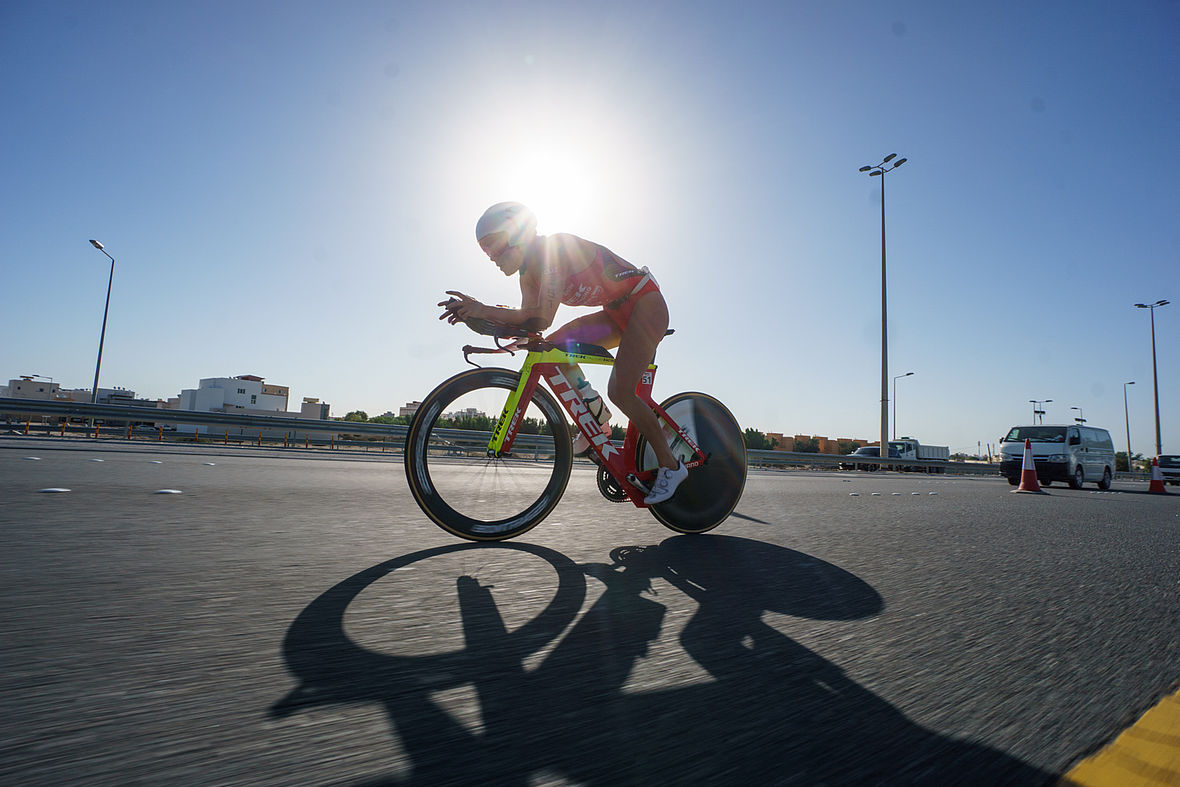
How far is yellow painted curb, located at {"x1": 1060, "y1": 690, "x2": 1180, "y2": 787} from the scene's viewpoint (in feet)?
3.54

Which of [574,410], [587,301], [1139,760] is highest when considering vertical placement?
[587,301]

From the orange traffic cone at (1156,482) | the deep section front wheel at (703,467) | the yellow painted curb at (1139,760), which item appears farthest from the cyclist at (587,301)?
the orange traffic cone at (1156,482)

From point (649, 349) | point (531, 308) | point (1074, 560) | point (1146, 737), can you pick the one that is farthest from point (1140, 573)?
point (531, 308)

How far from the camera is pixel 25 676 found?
1.23 metres

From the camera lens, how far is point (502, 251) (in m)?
3.35

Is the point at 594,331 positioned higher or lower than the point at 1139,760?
higher

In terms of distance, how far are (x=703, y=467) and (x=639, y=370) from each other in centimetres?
79

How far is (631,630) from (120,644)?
1.28 meters

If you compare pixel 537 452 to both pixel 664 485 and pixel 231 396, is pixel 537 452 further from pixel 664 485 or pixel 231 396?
pixel 231 396

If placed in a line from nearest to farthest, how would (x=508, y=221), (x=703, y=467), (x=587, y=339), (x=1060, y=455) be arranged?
(x=508, y=221)
(x=587, y=339)
(x=703, y=467)
(x=1060, y=455)

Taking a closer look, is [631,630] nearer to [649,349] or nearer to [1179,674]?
[1179,674]

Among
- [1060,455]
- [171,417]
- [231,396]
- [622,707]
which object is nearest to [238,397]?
[231,396]

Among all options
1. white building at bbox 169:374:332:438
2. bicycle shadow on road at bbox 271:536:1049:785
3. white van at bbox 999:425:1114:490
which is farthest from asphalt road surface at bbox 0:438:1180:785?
white building at bbox 169:374:332:438

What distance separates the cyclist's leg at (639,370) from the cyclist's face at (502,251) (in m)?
0.75
